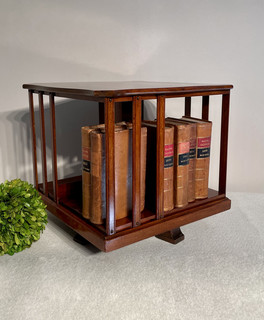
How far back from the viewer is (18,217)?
3.61 ft

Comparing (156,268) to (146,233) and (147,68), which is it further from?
(147,68)

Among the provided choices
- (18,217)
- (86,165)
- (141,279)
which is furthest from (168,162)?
(18,217)

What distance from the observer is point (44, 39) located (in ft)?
5.39

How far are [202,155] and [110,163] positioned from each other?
41 centimetres

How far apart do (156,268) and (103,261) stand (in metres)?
0.17

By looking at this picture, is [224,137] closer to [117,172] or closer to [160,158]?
[160,158]

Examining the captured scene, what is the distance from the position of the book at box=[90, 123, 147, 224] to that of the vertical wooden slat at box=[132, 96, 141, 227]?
0.04 m

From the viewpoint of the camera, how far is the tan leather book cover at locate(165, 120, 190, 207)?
3.81 feet

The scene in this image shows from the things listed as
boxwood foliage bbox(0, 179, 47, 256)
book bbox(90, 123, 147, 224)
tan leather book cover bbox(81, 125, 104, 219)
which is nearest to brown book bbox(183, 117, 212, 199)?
book bbox(90, 123, 147, 224)

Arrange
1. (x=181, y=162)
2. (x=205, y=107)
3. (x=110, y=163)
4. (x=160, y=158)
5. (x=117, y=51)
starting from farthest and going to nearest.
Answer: (x=117, y=51)
(x=205, y=107)
(x=181, y=162)
(x=160, y=158)
(x=110, y=163)

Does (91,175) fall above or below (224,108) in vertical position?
below

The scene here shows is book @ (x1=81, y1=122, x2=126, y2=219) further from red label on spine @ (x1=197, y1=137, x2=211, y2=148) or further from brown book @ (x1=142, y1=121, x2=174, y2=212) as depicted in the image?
red label on spine @ (x1=197, y1=137, x2=211, y2=148)

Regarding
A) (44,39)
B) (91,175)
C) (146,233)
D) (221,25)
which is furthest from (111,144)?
(221,25)

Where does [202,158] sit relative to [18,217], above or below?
above
